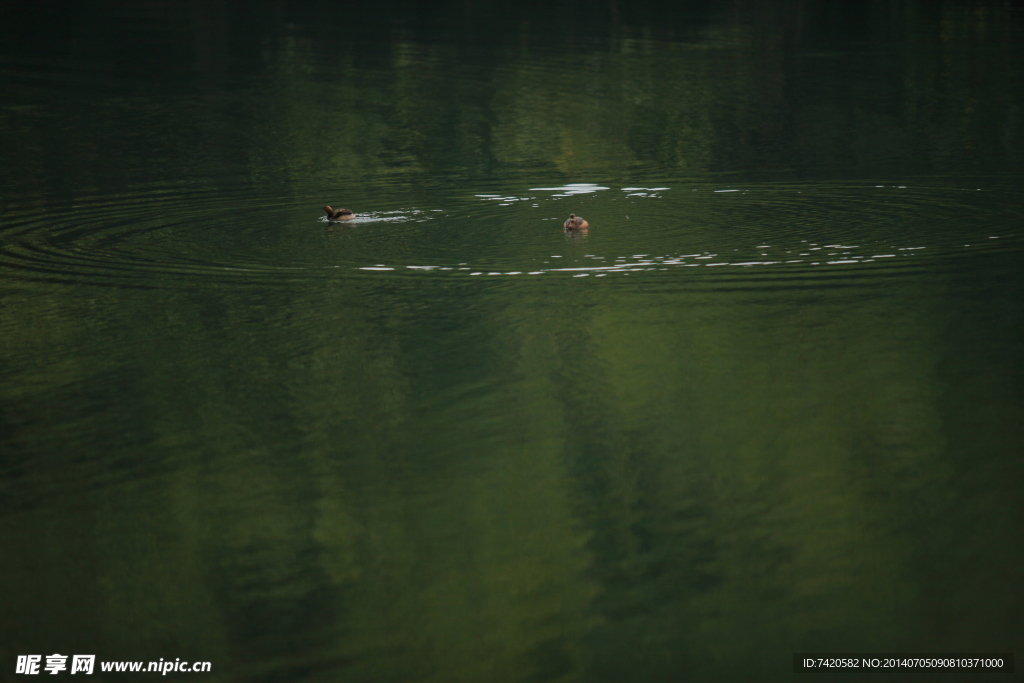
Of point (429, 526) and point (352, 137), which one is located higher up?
point (352, 137)

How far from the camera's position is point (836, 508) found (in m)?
8.16

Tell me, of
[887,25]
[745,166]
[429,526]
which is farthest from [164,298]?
[887,25]

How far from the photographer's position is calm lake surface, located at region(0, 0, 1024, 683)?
703 centimetres

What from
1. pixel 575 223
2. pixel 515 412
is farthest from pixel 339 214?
pixel 515 412

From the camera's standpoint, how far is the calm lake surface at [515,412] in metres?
7.03

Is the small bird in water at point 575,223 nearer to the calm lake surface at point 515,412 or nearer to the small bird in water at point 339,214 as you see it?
the calm lake surface at point 515,412

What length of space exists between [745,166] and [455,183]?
4.96m

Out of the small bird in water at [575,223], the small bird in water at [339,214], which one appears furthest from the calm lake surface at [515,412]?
the small bird in water at [575,223]

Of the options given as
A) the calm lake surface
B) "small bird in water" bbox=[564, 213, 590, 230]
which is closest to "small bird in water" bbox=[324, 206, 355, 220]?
the calm lake surface

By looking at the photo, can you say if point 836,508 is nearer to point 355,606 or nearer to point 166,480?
point 355,606

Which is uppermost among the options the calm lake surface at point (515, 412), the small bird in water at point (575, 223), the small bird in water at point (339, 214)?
the small bird in water at point (339, 214)

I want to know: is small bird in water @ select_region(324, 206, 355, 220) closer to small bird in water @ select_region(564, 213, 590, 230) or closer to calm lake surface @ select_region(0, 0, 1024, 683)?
calm lake surface @ select_region(0, 0, 1024, 683)

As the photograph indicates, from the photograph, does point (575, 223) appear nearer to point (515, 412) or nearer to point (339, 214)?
point (339, 214)

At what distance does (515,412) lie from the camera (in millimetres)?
9945
